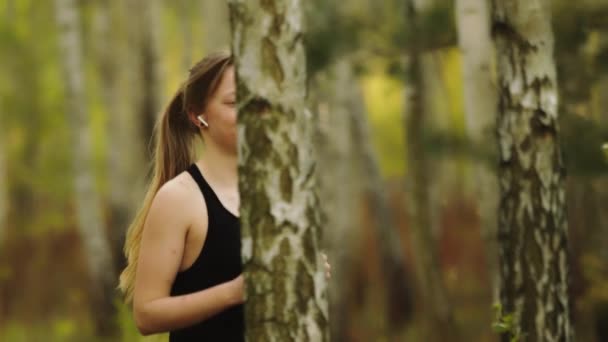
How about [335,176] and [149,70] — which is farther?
[149,70]

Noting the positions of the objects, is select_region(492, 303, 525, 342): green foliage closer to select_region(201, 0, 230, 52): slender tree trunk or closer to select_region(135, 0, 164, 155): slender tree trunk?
select_region(135, 0, 164, 155): slender tree trunk

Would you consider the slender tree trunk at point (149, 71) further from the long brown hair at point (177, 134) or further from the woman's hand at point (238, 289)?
the woman's hand at point (238, 289)

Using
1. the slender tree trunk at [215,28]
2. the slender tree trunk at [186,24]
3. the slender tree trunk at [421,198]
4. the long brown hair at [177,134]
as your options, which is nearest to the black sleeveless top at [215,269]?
the long brown hair at [177,134]

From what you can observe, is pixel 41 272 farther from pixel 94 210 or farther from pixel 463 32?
pixel 463 32

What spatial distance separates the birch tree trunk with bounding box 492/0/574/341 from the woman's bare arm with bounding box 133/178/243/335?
197 cm

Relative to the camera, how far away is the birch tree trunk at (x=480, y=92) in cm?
874

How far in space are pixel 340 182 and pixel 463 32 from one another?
23.5 ft

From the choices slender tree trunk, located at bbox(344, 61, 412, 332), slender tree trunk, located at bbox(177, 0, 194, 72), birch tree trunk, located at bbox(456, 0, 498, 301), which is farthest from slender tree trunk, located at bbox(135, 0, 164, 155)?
slender tree trunk, located at bbox(177, 0, 194, 72)

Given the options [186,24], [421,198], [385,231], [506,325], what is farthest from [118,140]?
[506,325]

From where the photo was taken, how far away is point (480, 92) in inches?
347

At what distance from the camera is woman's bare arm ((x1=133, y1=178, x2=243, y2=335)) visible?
3.31 metres

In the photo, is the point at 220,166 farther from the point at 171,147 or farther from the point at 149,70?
the point at 149,70

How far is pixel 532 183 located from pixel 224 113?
187cm

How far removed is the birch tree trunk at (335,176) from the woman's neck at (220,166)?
9.65 metres
